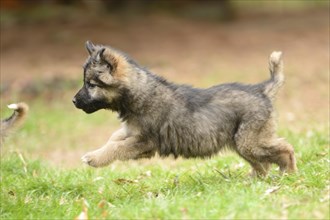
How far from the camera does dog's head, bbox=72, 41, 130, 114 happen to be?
696 centimetres

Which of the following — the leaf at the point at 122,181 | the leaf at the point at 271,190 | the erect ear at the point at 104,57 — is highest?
the erect ear at the point at 104,57

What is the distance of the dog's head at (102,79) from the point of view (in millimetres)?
6965

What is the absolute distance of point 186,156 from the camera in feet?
23.8

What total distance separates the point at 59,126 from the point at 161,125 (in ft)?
19.7

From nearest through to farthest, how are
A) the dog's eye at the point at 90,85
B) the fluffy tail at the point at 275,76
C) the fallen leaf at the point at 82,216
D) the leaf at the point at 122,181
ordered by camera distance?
the fallen leaf at the point at 82,216, the dog's eye at the point at 90,85, the fluffy tail at the point at 275,76, the leaf at the point at 122,181

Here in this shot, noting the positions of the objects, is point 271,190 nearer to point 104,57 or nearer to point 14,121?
point 104,57

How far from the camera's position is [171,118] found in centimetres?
711

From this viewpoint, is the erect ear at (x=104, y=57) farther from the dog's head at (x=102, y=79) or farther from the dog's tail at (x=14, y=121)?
the dog's tail at (x=14, y=121)

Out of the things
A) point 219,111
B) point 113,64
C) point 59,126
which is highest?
point 113,64

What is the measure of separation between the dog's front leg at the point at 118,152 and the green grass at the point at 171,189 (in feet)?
1.27

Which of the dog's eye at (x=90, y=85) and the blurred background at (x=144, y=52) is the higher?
the dog's eye at (x=90, y=85)

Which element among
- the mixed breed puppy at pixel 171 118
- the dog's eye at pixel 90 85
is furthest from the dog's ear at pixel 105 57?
the dog's eye at pixel 90 85

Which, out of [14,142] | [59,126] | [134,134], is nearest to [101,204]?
[134,134]

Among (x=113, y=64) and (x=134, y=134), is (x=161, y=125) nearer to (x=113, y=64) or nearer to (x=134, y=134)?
(x=134, y=134)
